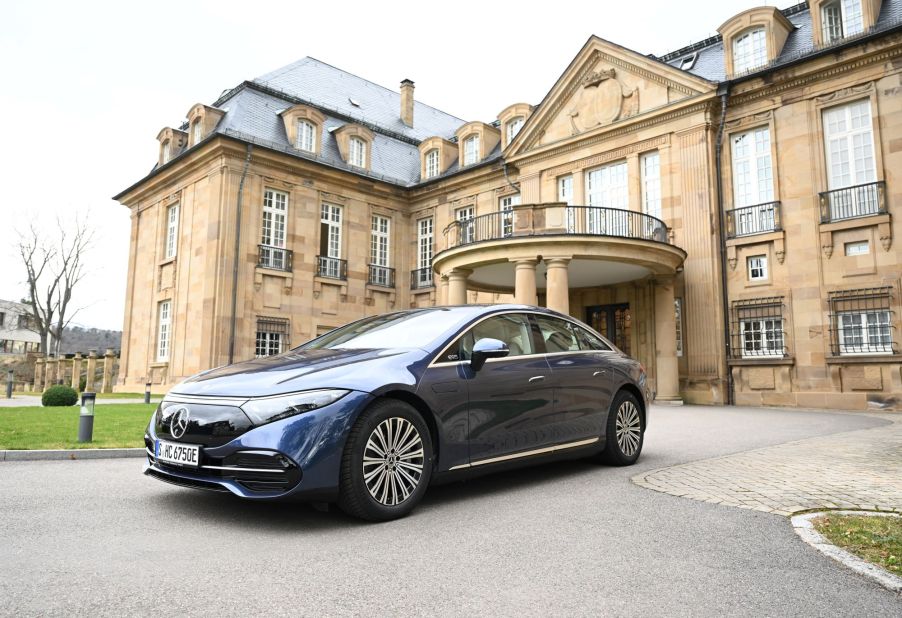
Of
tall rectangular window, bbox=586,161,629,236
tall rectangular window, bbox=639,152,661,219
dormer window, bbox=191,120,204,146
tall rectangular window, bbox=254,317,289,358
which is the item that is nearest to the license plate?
tall rectangular window, bbox=586,161,629,236

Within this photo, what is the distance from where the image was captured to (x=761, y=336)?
18.3 metres

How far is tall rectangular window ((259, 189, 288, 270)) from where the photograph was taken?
24406mm

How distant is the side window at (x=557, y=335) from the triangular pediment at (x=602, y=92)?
15.8 m

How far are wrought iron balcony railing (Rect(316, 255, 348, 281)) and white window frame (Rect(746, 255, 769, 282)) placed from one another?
15202 millimetres

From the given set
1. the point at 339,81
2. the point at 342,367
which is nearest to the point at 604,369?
the point at 342,367

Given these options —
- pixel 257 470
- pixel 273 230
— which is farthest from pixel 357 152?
pixel 257 470

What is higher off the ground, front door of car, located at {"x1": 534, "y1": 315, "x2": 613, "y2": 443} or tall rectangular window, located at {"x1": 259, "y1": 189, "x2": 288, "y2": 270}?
tall rectangular window, located at {"x1": 259, "y1": 189, "x2": 288, "y2": 270}

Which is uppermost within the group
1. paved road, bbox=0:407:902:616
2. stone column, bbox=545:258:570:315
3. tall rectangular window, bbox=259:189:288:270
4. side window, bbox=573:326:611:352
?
tall rectangular window, bbox=259:189:288:270

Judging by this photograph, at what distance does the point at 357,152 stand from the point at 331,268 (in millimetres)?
5500

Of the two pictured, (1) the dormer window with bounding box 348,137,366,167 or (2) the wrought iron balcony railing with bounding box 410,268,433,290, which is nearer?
(1) the dormer window with bounding box 348,137,366,167

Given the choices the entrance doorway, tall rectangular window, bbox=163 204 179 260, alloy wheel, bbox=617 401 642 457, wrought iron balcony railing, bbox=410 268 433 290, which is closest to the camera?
alloy wheel, bbox=617 401 642 457

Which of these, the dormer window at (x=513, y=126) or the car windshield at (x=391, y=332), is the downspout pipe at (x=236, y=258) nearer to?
the dormer window at (x=513, y=126)

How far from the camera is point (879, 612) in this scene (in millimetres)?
2803

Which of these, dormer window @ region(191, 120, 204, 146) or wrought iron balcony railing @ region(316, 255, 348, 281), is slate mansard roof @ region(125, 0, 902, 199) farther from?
wrought iron balcony railing @ region(316, 255, 348, 281)
